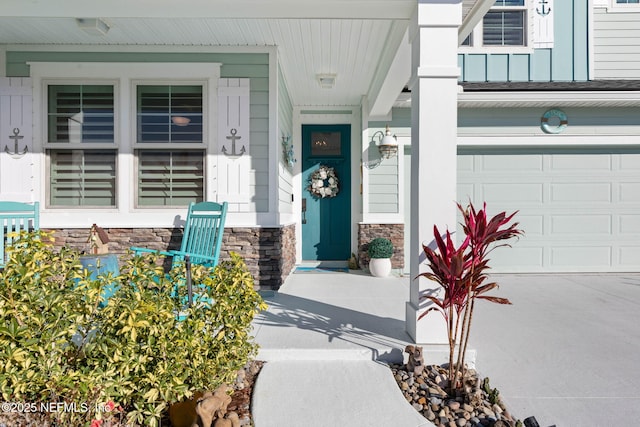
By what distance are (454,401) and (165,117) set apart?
12.4ft

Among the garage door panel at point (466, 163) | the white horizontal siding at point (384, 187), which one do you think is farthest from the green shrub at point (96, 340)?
the garage door panel at point (466, 163)

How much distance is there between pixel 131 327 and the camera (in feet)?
5.20

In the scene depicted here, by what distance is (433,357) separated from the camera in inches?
97.7

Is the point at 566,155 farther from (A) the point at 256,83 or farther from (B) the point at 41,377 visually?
(B) the point at 41,377

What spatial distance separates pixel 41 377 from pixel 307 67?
162 inches

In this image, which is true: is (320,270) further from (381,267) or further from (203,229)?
(203,229)

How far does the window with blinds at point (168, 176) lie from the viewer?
4.23 metres

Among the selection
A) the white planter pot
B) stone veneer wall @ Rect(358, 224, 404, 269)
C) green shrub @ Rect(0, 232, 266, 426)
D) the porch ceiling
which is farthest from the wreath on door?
green shrub @ Rect(0, 232, 266, 426)

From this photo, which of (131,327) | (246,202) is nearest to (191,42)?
(246,202)

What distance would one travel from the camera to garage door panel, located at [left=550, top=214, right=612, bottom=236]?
5562mm

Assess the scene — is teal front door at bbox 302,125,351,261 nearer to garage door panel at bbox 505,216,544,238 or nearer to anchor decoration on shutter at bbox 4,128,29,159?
garage door panel at bbox 505,216,544,238

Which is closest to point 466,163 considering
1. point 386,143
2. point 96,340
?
point 386,143

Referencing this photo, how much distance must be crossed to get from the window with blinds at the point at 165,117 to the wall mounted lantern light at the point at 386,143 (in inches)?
104

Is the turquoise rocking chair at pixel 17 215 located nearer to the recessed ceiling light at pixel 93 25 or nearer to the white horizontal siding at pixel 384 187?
the recessed ceiling light at pixel 93 25
